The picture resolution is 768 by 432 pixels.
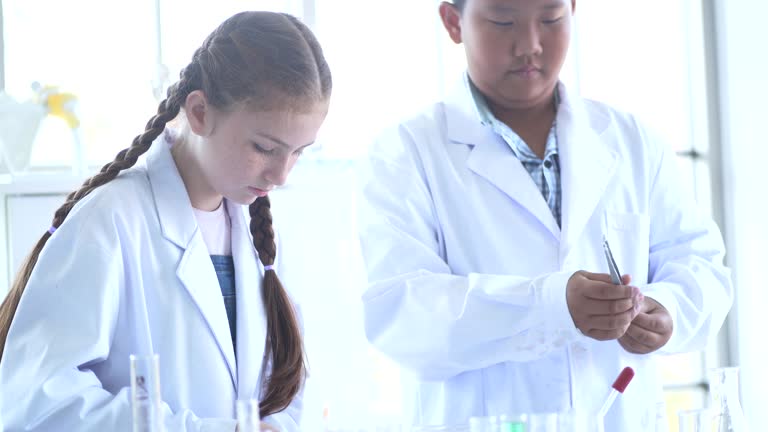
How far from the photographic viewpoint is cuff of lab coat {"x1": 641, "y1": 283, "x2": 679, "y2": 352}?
1646 mm

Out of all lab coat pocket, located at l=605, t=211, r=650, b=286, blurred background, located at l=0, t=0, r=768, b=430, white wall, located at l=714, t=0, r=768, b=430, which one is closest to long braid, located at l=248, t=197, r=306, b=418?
lab coat pocket, located at l=605, t=211, r=650, b=286

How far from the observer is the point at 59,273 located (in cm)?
124

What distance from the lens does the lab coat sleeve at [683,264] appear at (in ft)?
5.60

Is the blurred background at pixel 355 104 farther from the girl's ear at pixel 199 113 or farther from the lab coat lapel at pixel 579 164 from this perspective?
the girl's ear at pixel 199 113

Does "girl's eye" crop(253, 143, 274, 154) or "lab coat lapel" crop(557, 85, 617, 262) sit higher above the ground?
"lab coat lapel" crop(557, 85, 617, 262)

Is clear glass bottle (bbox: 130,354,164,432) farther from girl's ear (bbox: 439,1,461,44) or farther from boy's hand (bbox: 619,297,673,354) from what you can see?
girl's ear (bbox: 439,1,461,44)

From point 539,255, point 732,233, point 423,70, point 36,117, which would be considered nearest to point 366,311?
point 539,255

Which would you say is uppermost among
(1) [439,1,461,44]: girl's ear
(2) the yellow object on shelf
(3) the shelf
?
(2) the yellow object on shelf

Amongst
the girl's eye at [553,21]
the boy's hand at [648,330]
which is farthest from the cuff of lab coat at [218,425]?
the girl's eye at [553,21]

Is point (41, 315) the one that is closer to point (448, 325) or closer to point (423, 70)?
point (448, 325)

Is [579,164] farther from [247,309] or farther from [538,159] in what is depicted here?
[247,309]

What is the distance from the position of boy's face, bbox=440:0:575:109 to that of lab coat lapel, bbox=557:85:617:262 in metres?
0.10

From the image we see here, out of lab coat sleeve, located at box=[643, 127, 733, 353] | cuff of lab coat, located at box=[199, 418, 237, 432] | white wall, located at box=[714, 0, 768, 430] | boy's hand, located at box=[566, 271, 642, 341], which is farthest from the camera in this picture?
white wall, located at box=[714, 0, 768, 430]

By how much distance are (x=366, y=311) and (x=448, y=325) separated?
0.17 m
